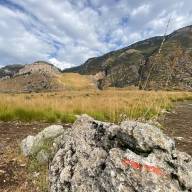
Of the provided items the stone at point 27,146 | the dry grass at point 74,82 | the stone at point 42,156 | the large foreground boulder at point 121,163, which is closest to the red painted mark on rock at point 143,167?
the large foreground boulder at point 121,163

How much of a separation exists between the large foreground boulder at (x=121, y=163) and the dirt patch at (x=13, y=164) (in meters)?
1.41

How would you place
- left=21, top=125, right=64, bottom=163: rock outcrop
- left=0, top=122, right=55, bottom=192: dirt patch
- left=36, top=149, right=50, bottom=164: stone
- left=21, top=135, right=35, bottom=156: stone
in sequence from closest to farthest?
left=0, top=122, right=55, bottom=192: dirt patch → left=36, top=149, right=50, bottom=164: stone → left=21, top=125, right=64, bottom=163: rock outcrop → left=21, top=135, right=35, bottom=156: stone

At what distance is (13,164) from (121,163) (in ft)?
11.5

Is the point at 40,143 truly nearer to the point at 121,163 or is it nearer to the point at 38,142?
the point at 38,142

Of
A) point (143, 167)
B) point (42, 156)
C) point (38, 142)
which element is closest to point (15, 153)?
point (38, 142)

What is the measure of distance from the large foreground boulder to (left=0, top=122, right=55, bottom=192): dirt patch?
1409mm

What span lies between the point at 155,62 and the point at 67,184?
241 cm

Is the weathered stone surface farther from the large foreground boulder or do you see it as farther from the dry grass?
the dry grass

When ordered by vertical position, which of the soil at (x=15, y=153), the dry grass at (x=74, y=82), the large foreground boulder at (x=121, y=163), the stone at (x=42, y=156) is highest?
the large foreground boulder at (x=121, y=163)

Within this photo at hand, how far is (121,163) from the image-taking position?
4062 millimetres

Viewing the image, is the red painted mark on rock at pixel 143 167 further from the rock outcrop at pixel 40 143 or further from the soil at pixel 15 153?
the rock outcrop at pixel 40 143

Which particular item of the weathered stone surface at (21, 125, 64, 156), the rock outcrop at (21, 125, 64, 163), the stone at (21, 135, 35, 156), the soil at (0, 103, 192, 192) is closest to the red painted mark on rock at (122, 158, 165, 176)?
the soil at (0, 103, 192, 192)

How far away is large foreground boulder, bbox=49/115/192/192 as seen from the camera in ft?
12.9

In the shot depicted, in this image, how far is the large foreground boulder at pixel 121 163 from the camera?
3.94m
